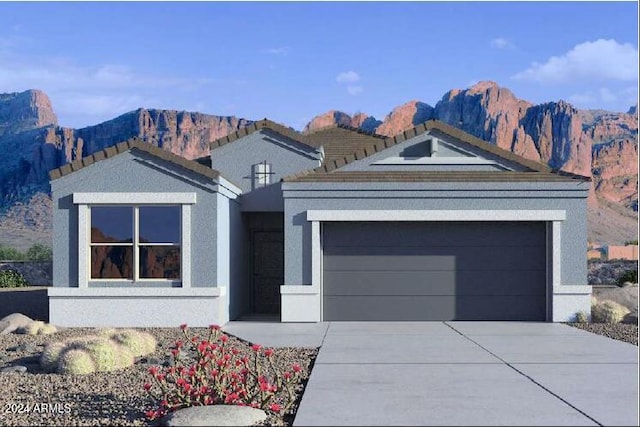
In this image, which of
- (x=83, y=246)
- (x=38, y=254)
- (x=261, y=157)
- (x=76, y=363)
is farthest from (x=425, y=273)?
(x=38, y=254)

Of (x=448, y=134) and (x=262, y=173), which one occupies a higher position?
(x=448, y=134)

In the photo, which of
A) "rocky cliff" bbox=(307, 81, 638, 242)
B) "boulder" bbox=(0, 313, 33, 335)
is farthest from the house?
"rocky cliff" bbox=(307, 81, 638, 242)

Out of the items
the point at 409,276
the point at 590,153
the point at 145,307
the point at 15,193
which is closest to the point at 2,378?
the point at 145,307

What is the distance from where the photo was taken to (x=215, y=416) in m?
8.60

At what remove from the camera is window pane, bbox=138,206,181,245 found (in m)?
18.6

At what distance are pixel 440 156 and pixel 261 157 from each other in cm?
506

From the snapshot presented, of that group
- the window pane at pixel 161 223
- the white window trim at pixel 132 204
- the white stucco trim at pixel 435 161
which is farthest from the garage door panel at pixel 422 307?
the window pane at pixel 161 223

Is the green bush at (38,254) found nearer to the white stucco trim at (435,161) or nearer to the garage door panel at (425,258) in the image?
the garage door panel at (425,258)

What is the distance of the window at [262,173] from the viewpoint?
22.8 m

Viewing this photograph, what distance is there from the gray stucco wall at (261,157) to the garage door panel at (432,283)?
4187 millimetres

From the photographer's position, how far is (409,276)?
773 inches

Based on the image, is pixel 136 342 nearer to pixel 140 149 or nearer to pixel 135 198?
pixel 135 198

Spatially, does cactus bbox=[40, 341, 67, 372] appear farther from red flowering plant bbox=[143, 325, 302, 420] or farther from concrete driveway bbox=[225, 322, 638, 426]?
concrete driveway bbox=[225, 322, 638, 426]

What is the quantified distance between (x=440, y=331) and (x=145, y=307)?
19.4 feet
